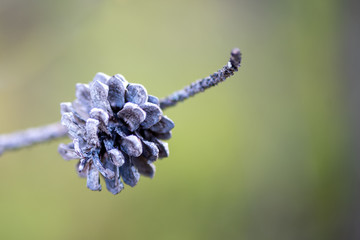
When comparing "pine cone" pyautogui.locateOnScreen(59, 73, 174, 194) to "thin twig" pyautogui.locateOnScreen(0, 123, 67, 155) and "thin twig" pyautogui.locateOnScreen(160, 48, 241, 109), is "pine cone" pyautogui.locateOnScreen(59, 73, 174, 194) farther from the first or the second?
"thin twig" pyautogui.locateOnScreen(0, 123, 67, 155)

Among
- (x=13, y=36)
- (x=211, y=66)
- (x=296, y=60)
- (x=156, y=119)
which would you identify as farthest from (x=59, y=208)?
(x=296, y=60)

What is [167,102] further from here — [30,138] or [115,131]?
[30,138]

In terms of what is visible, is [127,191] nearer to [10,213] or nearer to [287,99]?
[10,213]

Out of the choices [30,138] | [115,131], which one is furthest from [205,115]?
[115,131]

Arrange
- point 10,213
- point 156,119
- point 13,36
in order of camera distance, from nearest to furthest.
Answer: point 156,119
point 13,36
point 10,213

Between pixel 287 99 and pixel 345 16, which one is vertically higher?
pixel 345 16

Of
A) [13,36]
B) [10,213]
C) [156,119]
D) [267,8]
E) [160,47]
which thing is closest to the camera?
[156,119]

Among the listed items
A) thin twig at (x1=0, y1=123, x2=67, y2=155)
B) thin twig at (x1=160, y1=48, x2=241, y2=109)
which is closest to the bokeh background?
thin twig at (x1=0, y1=123, x2=67, y2=155)
